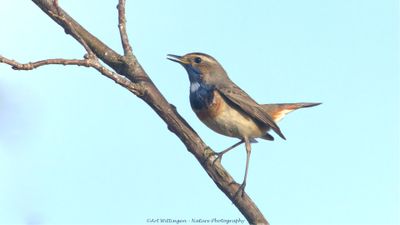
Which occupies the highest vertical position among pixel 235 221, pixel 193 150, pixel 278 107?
pixel 278 107

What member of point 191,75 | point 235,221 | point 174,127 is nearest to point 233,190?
point 235,221

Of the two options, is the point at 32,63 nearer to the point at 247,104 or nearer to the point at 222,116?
the point at 222,116

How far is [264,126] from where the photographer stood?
9.21 m

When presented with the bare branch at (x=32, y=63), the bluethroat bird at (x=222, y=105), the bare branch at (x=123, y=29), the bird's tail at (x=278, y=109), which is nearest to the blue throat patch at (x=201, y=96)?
the bluethroat bird at (x=222, y=105)

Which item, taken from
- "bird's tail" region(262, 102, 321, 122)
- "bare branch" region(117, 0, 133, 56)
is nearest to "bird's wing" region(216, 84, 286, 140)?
"bird's tail" region(262, 102, 321, 122)

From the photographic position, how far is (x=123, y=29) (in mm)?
6488

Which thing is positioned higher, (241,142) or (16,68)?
(16,68)

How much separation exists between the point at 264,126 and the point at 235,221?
278 centimetres

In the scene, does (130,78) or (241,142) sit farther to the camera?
(241,142)

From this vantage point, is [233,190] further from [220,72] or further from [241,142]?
[220,72]

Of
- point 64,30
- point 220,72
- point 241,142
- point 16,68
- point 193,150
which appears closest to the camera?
point 16,68

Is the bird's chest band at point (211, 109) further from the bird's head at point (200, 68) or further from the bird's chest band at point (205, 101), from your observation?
the bird's head at point (200, 68)

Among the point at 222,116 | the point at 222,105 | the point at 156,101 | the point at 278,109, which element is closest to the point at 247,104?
the point at 222,105

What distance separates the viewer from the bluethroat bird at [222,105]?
28.9 feet
